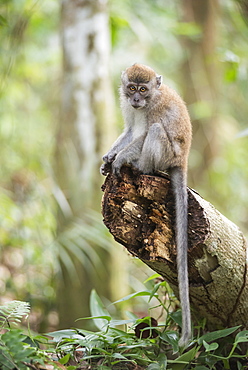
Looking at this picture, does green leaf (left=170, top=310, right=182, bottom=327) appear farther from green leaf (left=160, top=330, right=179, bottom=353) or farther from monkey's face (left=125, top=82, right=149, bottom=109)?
monkey's face (left=125, top=82, right=149, bottom=109)

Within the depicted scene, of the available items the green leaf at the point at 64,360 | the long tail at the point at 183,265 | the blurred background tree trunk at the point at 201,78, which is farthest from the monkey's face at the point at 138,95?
the blurred background tree trunk at the point at 201,78

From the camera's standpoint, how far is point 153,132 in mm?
4387

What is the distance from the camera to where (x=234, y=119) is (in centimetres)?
1387

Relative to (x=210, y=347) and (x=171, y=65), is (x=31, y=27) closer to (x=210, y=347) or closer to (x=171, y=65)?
(x=171, y=65)

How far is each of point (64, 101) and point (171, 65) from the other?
6.80 metres

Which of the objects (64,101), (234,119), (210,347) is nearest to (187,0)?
(234,119)

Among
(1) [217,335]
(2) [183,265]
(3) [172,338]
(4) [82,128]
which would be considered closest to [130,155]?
(2) [183,265]

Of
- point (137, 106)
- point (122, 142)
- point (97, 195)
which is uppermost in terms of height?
point (137, 106)

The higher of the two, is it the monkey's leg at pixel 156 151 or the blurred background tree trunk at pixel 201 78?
the blurred background tree trunk at pixel 201 78

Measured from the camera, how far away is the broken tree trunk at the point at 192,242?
341cm

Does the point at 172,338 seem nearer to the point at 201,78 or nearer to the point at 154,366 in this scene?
the point at 154,366

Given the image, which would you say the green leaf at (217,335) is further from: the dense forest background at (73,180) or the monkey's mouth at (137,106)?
the dense forest background at (73,180)

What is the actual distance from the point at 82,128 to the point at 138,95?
2.55m

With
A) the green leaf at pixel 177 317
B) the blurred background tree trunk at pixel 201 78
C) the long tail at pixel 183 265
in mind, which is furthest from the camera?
the blurred background tree trunk at pixel 201 78
